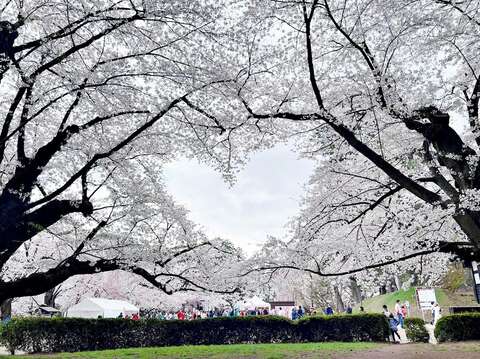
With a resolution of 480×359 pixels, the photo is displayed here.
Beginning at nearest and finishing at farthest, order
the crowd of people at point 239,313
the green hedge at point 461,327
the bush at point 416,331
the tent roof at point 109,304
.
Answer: the green hedge at point 461,327
the bush at point 416,331
the crowd of people at point 239,313
the tent roof at point 109,304

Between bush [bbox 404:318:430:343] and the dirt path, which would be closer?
the dirt path

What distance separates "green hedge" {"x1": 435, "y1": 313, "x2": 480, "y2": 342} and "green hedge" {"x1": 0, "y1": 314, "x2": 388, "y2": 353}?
2087mm

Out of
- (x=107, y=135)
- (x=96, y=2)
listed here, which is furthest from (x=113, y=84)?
(x=107, y=135)

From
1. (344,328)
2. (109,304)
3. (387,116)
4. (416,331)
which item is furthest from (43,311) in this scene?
(387,116)

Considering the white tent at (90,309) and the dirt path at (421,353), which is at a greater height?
the white tent at (90,309)

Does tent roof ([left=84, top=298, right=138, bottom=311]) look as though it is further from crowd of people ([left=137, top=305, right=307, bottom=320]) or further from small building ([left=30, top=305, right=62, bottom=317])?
small building ([left=30, top=305, right=62, bottom=317])

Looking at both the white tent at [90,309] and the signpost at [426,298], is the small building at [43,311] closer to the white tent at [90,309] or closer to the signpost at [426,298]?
the white tent at [90,309]

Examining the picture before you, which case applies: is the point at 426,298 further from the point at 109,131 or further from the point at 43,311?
the point at 43,311

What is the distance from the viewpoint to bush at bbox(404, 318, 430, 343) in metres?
14.1

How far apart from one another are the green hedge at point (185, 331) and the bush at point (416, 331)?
0.75 metres

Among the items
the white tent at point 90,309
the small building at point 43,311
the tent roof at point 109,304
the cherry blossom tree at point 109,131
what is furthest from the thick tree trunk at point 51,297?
the cherry blossom tree at point 109,131

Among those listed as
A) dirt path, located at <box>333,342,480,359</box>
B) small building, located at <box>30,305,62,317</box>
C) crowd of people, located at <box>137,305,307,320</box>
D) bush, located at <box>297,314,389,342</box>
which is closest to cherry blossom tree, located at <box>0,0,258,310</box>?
dirt path, located at <box>333,342,480,359</box>

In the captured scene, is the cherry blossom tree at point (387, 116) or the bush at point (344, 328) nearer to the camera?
the cherry blossom tree at point (387, 116)

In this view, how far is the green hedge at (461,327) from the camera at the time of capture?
13.0m
